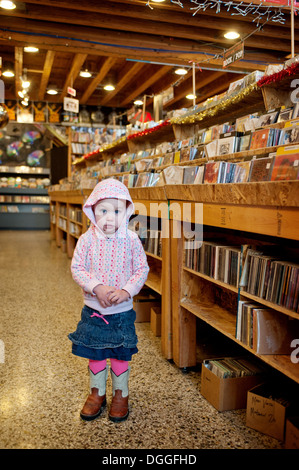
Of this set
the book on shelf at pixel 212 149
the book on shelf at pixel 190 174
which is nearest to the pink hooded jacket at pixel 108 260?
the book on shelf at pixel 190 174

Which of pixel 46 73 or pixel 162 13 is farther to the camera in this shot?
pixel 46 73

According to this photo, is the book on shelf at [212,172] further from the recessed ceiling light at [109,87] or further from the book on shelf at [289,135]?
the recessed ceiling light at [109,87]

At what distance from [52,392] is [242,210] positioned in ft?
4.54

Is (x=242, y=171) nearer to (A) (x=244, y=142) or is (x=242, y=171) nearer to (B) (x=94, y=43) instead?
(A) (x=244, y=142)

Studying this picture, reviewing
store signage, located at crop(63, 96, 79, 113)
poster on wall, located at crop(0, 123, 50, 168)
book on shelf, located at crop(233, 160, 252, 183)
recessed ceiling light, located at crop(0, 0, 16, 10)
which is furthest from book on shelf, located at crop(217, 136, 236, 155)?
poster on wall, located at crop(0, 123, 50, 168)

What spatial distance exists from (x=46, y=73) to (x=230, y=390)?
26.6ft

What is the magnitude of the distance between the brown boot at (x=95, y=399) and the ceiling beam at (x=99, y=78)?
6.49 m

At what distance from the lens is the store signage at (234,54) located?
343cm

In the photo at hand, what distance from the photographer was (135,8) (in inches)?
192

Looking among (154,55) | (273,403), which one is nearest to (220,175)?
(273,403)

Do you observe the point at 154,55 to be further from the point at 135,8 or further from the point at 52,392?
the point at 52,392

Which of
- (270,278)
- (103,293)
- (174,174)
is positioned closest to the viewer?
(270,278)

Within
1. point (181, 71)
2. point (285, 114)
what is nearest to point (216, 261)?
point (285, 114)

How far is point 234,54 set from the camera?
140 inches
